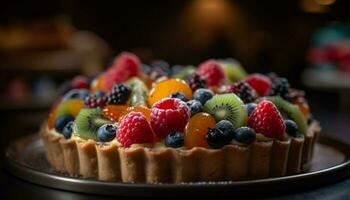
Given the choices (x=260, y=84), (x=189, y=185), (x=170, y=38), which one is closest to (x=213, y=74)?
(x=260, y=84)

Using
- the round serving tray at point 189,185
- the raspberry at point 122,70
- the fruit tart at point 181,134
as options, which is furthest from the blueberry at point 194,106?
the raspberry at point 122,70

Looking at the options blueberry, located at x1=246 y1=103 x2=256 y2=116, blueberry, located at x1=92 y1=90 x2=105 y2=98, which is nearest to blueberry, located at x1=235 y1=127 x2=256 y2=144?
blueberry, located at x1=246 y1=103 x2=256 y2=116

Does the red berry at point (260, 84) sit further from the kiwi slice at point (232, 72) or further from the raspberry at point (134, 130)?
the raspberry at point (134, 130)

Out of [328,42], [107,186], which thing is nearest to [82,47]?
[328,42]

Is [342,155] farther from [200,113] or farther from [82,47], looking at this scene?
[82,47]

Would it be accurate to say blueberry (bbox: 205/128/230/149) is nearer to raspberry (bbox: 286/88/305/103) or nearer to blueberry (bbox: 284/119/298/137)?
blueberry (bbox: 284/119/298/137)

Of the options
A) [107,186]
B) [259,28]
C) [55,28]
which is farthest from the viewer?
[259,28]
